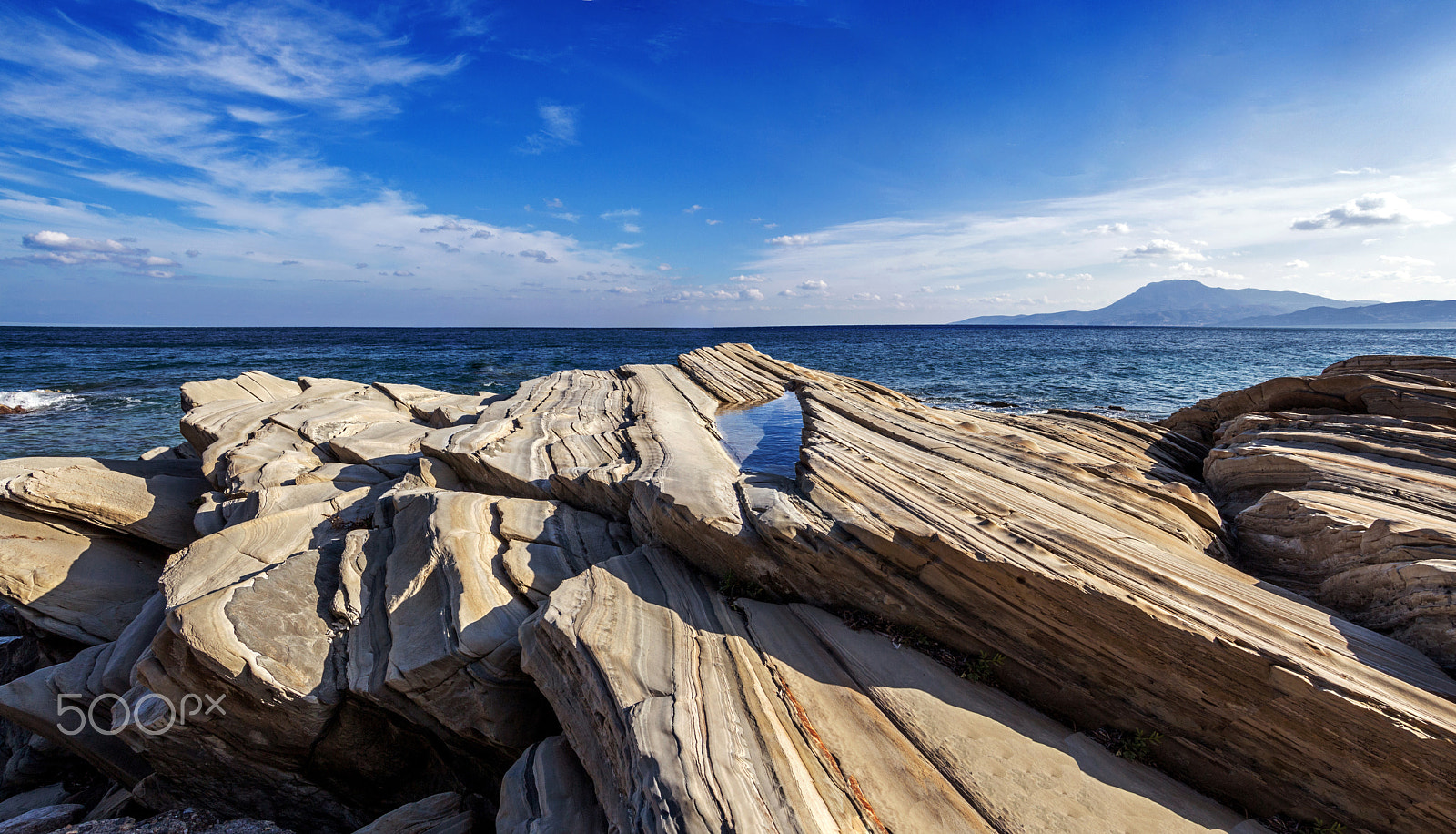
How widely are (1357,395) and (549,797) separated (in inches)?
511

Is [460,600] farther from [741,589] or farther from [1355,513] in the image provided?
[1355,513]

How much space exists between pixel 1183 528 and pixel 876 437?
382 centimetres

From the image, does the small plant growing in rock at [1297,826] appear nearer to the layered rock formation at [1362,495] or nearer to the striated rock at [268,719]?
the layered rock formation at [1362,495]

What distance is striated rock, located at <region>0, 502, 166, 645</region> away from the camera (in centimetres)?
802

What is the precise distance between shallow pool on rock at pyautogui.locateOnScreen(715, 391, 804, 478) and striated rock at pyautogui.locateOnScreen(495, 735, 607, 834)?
4.87m

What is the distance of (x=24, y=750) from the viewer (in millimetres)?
7207

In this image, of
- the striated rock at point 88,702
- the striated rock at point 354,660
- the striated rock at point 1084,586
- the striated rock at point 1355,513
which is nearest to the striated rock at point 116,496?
the striated rock at point 88,702

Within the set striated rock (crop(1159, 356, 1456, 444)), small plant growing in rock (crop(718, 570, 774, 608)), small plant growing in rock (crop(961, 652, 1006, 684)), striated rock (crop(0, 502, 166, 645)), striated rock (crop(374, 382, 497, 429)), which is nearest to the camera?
small plant growing in rock (crop(961, 652, 1006, 684))

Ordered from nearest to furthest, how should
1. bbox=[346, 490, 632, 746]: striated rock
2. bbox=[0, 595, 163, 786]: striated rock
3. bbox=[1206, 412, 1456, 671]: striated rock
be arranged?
bbox=[1206, 412, 1456, 671]: striated rock, bbox=[346, 490, 632, 746]: striated rock, bbox=[0, 595, 163, 786]: striated rock

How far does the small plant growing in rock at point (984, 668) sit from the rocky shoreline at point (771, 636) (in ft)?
0.08

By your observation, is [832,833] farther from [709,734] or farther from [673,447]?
[673,447]

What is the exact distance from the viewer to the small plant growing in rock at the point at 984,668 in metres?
4.77

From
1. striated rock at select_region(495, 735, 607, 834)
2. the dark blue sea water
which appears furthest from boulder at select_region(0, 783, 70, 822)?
the dark blue sea water

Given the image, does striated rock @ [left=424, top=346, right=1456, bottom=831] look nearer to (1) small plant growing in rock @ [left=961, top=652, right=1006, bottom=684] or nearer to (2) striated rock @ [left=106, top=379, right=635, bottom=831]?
(1) small plant growing in rock @ [left=961, top=652, right=1006, bottom=684]
